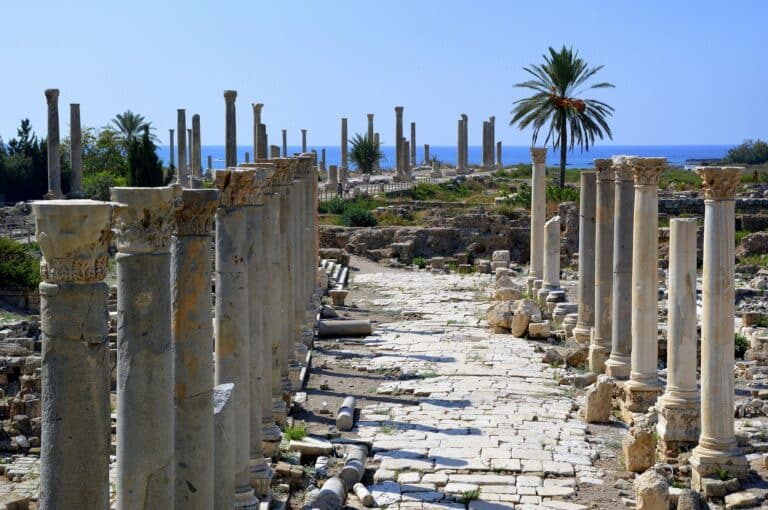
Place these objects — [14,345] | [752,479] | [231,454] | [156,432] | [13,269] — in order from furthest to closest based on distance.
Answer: [13,269] → [14,345] → [752,479] → [231,454] → [156,432]

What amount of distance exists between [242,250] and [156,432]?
4841 millimetres

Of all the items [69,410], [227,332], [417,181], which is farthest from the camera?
[417,181]

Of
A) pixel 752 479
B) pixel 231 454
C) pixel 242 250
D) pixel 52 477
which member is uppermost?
pixel 242 250

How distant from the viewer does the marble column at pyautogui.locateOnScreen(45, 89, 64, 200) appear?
3744 centimetres

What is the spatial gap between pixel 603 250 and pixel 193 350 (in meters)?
12.0

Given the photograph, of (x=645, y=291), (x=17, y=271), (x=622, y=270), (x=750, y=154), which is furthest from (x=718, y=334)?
(x=750, y=154)

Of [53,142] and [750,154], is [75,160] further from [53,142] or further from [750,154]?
[750,154]

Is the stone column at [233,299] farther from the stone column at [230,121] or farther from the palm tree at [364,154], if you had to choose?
the palm tree at [364,154]

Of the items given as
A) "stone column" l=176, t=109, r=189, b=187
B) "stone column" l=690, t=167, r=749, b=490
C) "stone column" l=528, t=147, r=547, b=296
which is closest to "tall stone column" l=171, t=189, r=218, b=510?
"stone column" l=690, t=167, r=749, b=490

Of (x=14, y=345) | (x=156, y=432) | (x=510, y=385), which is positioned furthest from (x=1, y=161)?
(x=156, y=432)

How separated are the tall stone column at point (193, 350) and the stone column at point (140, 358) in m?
1.19

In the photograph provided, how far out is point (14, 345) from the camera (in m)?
19.2

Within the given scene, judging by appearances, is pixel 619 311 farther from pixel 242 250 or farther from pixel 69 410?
pixel 69 410

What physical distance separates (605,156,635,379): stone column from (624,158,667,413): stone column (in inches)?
44.9
